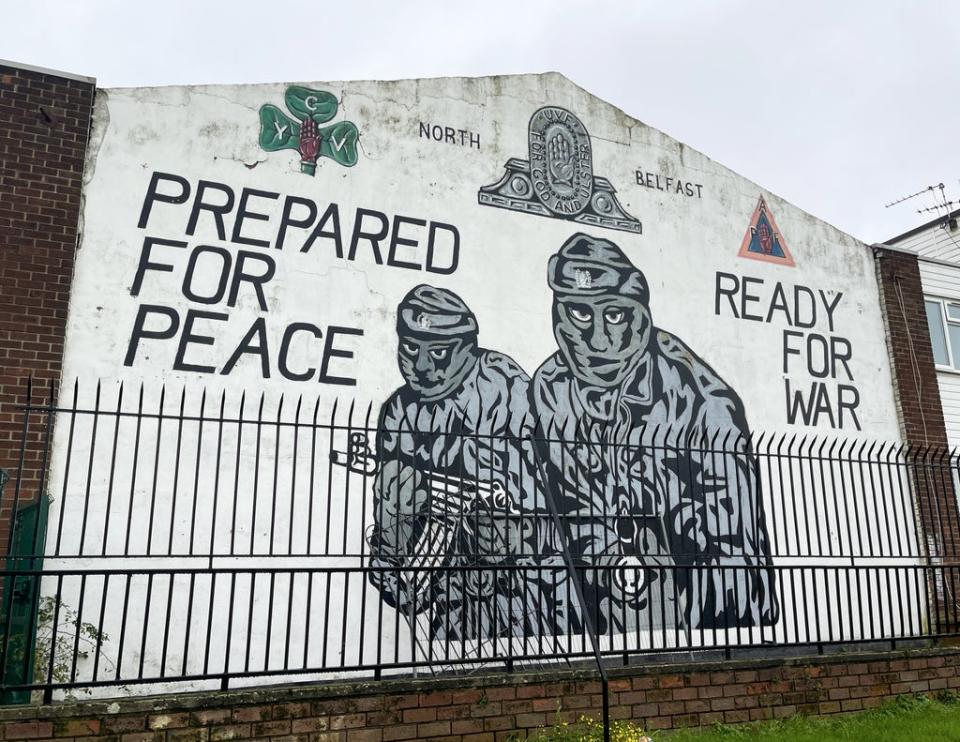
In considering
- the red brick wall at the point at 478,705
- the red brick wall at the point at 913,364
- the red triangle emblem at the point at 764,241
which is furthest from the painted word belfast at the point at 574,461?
the red brick wall at the point at 913,364

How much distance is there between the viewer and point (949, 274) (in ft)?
47.4

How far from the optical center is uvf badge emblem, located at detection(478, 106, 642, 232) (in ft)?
37.3

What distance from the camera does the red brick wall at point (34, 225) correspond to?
8141 mm

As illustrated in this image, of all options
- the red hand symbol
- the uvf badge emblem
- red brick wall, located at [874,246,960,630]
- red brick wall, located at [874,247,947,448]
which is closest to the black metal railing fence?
the red hand symbol

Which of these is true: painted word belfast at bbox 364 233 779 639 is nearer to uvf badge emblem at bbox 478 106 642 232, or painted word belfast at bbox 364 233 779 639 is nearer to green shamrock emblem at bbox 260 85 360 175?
uvf badge emblem at bbox 478 106 642 232

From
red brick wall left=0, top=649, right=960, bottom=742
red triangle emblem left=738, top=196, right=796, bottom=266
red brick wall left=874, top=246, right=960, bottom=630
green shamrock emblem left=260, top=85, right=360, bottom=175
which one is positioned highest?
green shamrock emblem left=260, top=85, right=360, bottom=175

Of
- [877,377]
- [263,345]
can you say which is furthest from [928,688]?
[263,345]

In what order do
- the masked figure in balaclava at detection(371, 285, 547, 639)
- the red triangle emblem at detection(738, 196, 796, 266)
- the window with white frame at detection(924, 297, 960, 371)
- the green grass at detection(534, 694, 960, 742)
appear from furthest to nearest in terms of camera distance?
the window with white frame at detection(924, 297, 960, 371) → the red triangle emblem at detection(738, 196, 796, 266) → the masked figure in balaclava at detection(371, 285, 547, 639) → the green grass at detection(534, 694, 960, 742)

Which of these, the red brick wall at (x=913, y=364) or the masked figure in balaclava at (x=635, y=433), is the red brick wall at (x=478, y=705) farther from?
the red brick wall at (x=913, y=364)

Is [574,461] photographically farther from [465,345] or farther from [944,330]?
[944,330]

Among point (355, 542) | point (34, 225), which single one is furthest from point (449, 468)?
point (34, 225)

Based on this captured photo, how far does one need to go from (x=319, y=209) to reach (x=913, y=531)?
895 centimetres

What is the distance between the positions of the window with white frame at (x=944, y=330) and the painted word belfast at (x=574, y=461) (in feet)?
14.3

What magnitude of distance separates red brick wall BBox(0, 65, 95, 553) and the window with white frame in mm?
12150
